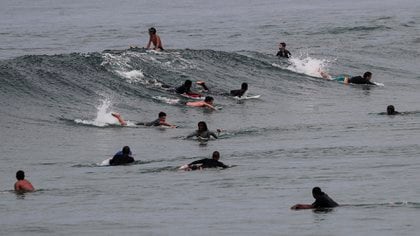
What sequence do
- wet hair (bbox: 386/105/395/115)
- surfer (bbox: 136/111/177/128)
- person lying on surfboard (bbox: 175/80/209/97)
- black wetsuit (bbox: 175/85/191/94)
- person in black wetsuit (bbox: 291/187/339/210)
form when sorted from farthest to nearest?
black wetsuit (bbox: 175/85/191/94) < person lying on surfboard (bbox: 175/80/209/97) < wet hair (bbox: 386/105/395/115) < surfer (bbox: 136/111/177/128) < person in black wetsuit (bbox: 291/187/339/210)

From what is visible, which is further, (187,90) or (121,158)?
(187,90)

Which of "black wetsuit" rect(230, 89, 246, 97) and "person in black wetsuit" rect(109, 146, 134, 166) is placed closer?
"person in black wetsuit" rect(109, 146, 134, 166)

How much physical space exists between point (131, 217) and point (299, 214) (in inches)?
126

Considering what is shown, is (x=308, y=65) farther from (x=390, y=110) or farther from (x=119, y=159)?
(x=119, y=159)

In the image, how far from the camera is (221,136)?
1330 inches

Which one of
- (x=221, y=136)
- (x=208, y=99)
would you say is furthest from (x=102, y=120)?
(x=221, y=136)

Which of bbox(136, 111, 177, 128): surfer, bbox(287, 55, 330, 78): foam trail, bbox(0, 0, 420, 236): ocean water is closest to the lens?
bbox(0, 0, 420, 236): ocean water

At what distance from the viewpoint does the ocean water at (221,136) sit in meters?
20.7

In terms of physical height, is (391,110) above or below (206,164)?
above

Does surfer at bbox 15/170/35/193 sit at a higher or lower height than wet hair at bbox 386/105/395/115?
lower

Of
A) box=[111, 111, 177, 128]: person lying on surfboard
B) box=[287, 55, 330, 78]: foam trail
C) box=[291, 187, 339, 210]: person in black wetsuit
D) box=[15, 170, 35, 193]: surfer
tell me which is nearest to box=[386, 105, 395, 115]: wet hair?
box=[111, 111, 177, 128]: person lying on surfboard

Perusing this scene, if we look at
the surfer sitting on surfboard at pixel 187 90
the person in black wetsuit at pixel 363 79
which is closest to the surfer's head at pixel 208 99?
the surfer sitting on surfboard at pixel 187 90

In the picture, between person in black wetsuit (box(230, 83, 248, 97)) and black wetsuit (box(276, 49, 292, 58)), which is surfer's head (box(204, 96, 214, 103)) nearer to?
person in black wetsuit (box(230, 83, 248, 97))

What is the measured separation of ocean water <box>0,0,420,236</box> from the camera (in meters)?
20.7
